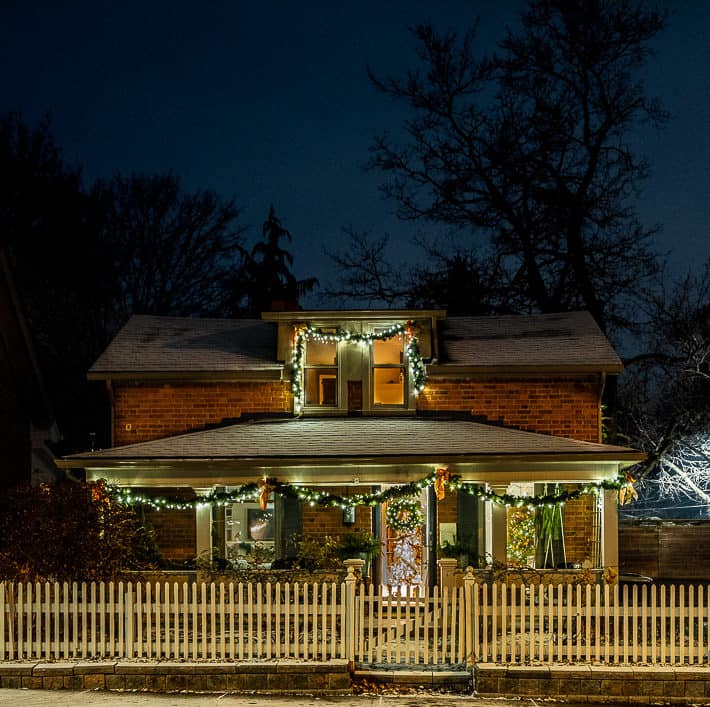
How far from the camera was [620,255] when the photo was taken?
Result: 29.8 meters

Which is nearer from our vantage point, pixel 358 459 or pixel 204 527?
pixel 358 459

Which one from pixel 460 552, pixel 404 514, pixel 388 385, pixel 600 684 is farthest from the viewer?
pixel 388 385

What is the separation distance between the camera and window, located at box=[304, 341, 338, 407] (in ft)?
62.6

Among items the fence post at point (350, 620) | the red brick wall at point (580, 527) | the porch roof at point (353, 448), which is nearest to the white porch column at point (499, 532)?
the porch roof at point (353, 448)

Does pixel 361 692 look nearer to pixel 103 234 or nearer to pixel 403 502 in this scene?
pixel 403 502

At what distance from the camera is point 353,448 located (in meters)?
16.2

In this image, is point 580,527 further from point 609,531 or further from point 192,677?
point 192,677

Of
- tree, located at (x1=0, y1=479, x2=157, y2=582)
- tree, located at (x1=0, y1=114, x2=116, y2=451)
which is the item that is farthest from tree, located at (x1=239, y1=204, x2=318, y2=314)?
tree, located at (x1=0, y1=479, x2=157, y2=582)

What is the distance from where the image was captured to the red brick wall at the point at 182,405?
18812 millimetres

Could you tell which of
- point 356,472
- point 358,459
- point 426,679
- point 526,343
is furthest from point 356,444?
point 426,679

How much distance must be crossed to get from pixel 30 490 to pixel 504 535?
7.51 metres

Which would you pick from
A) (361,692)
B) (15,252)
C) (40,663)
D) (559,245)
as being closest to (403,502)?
(361,692)

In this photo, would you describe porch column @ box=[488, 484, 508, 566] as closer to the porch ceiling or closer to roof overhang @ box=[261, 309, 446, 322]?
the porch ceiling

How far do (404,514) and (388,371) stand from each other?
325cm
